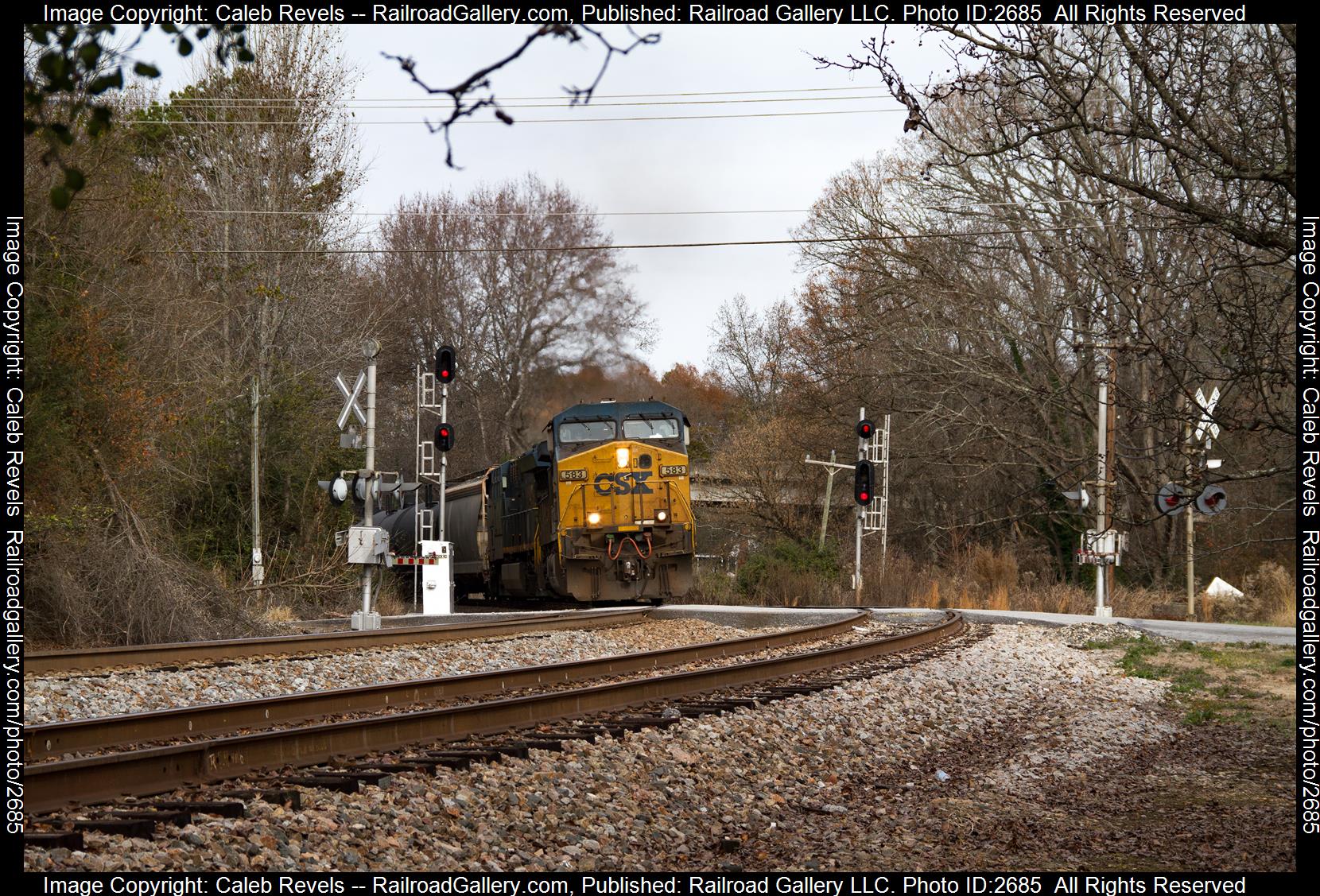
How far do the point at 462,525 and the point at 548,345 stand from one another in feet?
60.8

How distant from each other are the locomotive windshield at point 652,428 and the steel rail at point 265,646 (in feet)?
17.5

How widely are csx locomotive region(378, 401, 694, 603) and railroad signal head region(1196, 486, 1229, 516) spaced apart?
15082 millimetres

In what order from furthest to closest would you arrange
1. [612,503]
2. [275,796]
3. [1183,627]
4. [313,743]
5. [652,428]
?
[652,428] < [612,503] < [1183,627] < [313,743] < [275,796]

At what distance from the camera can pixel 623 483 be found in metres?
23.9

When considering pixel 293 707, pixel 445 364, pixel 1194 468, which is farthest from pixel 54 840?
pixel 445 364

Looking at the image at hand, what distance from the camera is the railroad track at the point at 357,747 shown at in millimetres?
6289

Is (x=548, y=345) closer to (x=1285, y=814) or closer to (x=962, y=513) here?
(x=962, y=513)

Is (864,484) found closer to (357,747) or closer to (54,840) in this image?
(357,747)

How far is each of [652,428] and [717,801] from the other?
1785cm

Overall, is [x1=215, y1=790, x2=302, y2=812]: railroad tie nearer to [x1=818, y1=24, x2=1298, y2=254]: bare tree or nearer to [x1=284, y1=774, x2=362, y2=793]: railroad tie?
[x1=284, y1=774, x2=362, y2=793]: railroad tie

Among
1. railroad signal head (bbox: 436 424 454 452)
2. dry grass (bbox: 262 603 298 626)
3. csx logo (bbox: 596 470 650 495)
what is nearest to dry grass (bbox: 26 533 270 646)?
dry grass (bbox: 262 603 298 626)

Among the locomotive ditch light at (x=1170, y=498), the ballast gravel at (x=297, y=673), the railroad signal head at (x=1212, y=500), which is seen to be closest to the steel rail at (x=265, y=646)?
the ballast gravel at (x=297, y=673)

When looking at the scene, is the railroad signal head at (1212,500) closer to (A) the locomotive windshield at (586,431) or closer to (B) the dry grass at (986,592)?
(A) the locomotive windshield at (586,431)

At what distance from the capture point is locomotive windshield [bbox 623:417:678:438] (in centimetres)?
2462
